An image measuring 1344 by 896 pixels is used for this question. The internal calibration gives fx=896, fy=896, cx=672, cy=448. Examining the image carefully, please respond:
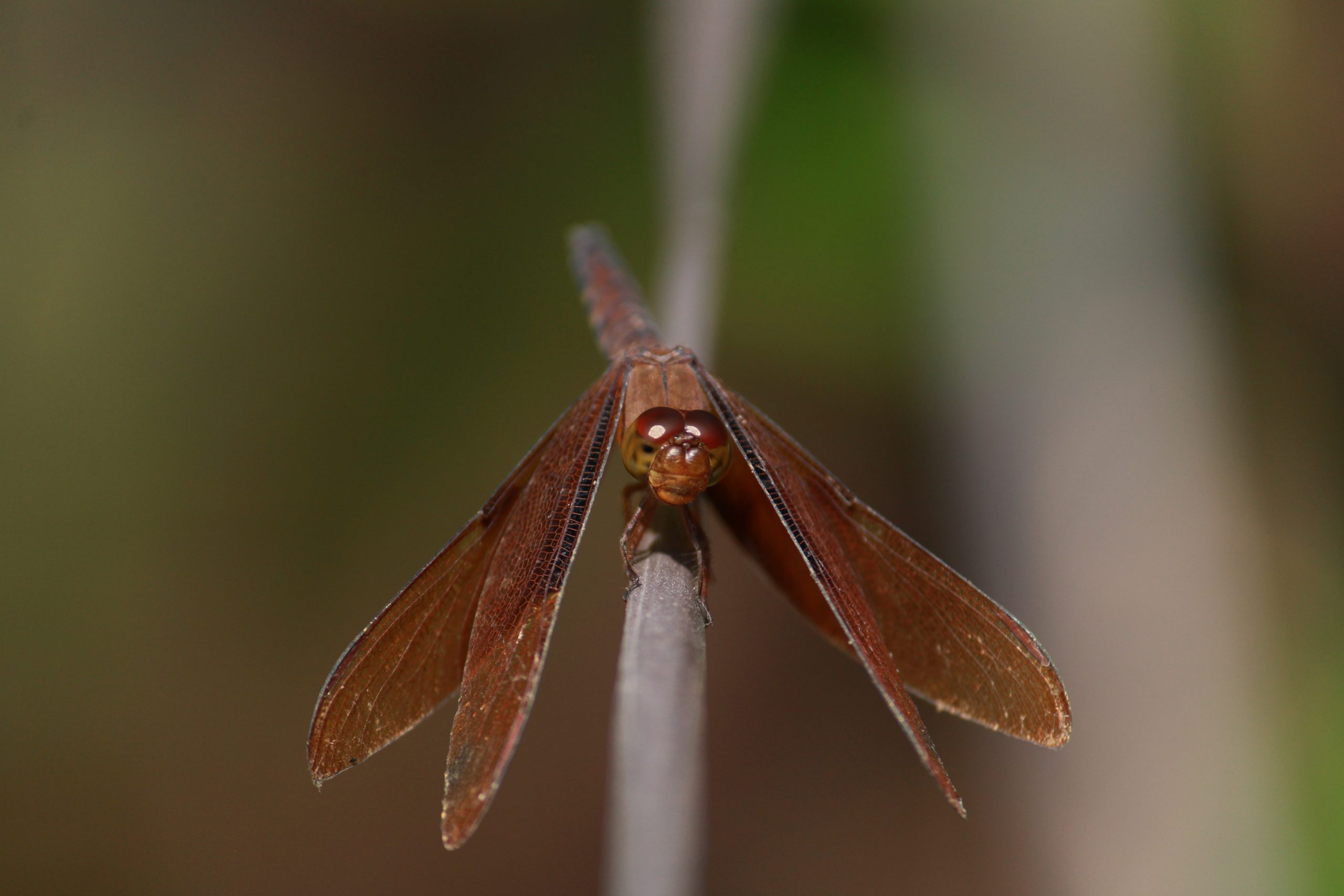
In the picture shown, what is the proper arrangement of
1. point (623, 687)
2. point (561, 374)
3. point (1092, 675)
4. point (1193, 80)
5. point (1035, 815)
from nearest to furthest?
1. point (623, 687)
2. point (1092, 675)
3. point (1035, 815)
4. point (1193, 80)
5. point (561, 374)

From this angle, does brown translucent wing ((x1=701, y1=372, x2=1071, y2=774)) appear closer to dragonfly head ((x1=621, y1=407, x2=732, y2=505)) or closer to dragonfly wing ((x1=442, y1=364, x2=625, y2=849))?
dragonfly head ((x1=621, y1=407, x2=732, y2=505))

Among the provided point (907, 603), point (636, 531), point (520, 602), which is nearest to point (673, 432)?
point (636, 531)

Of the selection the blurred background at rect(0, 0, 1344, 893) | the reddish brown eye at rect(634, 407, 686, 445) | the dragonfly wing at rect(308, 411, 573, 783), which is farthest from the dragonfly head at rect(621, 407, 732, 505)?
the blurred background at rect(0, 0, 1344, 893)

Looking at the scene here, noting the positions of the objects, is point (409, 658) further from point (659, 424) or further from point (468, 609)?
point (659, 424)

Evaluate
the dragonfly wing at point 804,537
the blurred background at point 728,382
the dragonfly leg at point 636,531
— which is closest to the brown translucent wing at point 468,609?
the dragonfly leg at point 636,531

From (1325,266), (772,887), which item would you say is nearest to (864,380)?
(1325,266)

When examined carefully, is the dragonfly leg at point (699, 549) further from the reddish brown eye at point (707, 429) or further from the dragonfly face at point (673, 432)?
the reddish brown eye at point (707, 429)

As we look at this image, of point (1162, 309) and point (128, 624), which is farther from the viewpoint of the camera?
point (128, 624)

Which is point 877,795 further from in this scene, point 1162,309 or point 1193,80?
point 1193,80
